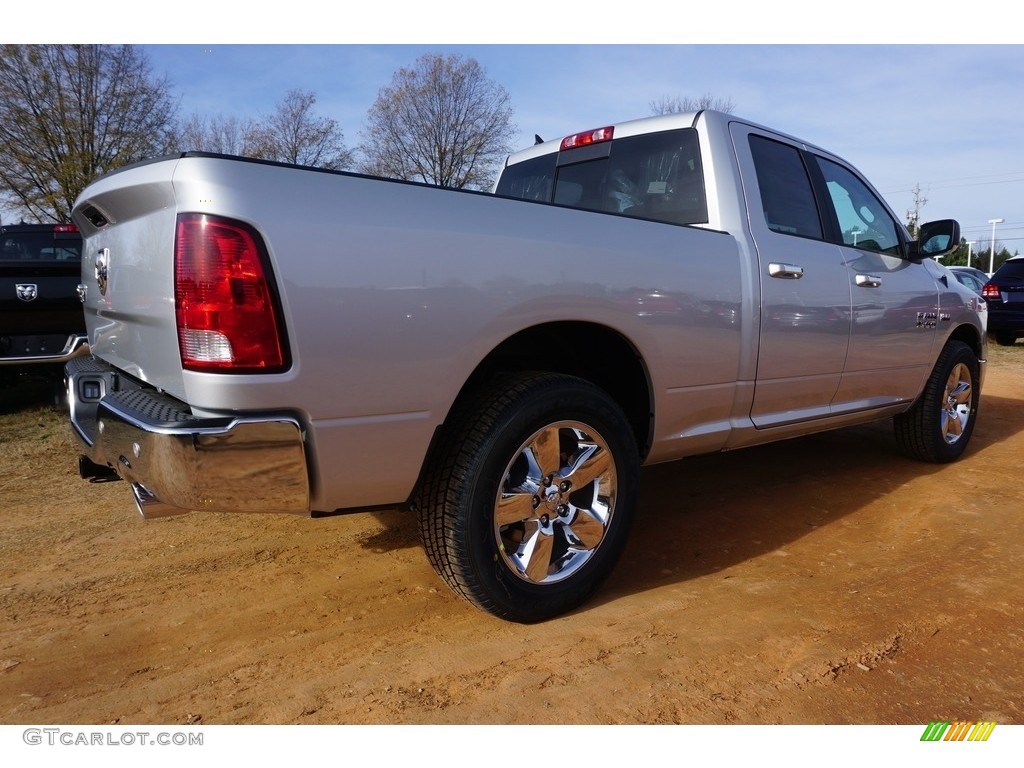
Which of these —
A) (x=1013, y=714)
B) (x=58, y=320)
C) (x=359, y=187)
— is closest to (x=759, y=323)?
(x=1013, y=714)

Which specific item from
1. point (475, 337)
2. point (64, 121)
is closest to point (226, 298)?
point (475, 337)

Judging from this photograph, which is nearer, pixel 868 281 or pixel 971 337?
pixel 868 281

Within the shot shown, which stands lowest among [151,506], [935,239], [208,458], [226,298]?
[151,506]

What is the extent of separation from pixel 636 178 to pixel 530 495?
188 cm

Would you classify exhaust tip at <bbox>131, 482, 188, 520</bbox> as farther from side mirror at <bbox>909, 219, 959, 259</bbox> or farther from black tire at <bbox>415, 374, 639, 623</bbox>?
side mirror at <bbox>909, 219, 959, 259</bbox>

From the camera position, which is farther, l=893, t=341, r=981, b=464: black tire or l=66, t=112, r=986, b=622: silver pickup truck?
l=893, t=341, r=981, b=464: black tire

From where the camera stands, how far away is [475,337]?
7.39 feet

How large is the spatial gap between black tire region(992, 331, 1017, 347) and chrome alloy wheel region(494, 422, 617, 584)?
14477 millimetres

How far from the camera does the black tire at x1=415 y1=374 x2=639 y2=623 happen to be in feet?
7.61

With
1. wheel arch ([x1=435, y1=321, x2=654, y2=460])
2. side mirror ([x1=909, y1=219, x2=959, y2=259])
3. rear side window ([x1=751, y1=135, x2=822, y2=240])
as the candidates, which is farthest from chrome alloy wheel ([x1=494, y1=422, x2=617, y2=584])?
side mirror ([x1=909, y1=219, x2=959, y2=259])

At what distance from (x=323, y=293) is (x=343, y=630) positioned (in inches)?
49.9

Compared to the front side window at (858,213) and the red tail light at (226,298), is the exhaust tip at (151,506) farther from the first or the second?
the front side window at (858,213)

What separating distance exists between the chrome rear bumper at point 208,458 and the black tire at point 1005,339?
15579 millimetres

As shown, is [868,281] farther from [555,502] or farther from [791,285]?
[555,502]
